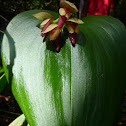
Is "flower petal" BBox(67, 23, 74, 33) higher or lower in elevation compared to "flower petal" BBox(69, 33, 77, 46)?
higher

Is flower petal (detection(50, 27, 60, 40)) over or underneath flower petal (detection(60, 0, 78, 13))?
underneath

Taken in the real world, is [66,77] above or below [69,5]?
below

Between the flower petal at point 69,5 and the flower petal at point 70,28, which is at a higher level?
the flower petal at point 69,5

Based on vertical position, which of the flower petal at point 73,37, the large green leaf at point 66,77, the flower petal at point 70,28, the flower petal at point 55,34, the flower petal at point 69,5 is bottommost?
the large green leaf at point 66,77

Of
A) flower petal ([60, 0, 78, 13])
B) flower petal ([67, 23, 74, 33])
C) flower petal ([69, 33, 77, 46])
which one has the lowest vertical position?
flower petal ([69, 33, 77, 46])

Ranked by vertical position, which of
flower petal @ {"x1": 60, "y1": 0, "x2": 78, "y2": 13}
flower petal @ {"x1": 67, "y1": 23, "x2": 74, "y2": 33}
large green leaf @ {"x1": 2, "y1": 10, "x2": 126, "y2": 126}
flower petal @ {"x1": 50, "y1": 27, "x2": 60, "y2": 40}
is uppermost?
flower petal @ {"x1": 60, "y1": 0, "x2": 78, "y2": 13}

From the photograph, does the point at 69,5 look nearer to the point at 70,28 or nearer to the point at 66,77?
the point at 70,28

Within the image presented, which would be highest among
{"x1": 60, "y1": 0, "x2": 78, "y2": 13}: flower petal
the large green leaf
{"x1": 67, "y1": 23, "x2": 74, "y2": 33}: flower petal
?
{"x1": 60, "y1": 0, "x2": 78, "y2": 13}: flower petal

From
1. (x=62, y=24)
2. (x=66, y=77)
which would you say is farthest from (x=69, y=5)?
(x=66, y=77)

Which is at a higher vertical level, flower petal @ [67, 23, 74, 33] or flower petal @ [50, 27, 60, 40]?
flower petal @ [67, 23, 74, 33]
